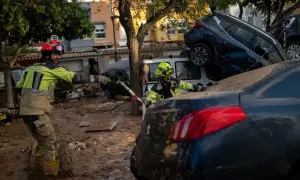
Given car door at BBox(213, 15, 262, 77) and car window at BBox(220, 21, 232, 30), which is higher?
car window at BBox(220, 21, 232, 30)

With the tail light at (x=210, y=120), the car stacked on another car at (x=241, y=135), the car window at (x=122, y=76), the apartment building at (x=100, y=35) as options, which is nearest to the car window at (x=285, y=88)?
the car stacked on another car at (x=241, y=135)

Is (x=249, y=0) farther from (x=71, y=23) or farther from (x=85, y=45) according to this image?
(x=85, y=45)

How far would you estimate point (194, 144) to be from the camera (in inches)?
125

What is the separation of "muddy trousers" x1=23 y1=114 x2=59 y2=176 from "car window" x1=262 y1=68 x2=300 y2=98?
11.9 ft

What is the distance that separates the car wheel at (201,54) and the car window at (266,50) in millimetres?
1089

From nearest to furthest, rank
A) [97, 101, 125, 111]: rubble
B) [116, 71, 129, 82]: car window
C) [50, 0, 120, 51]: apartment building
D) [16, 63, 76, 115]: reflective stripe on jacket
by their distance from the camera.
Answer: [16, 63, 76, 115]: reflective stripe on jacket → [97, 101, 125, 111]: rubble → [116, 71, 129, 82]: car window → [50, 0, 120, 51]: apartment building

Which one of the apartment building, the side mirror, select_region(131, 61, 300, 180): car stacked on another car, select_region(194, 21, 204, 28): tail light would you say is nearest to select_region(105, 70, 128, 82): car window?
select_region(194, 21, 204, 28): tail light

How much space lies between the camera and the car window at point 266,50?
11.0m

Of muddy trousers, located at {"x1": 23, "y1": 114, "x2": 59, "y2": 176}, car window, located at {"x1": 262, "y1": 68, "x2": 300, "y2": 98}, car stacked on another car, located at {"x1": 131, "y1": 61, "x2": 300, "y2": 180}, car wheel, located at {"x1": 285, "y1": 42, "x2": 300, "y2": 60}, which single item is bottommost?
muddy trousers, located at {"x1": 23, "y1": 114, "x2": 59, "y2": 176}

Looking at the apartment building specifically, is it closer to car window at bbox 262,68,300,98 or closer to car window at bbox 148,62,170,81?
car window at bbox 148,62,170,81

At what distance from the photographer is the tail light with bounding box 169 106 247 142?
3172 mm

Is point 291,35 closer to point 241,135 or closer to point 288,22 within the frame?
point 288,22

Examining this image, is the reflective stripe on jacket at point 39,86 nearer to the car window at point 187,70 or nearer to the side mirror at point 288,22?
the car window at point 187,70

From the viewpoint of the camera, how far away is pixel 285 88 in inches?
131
